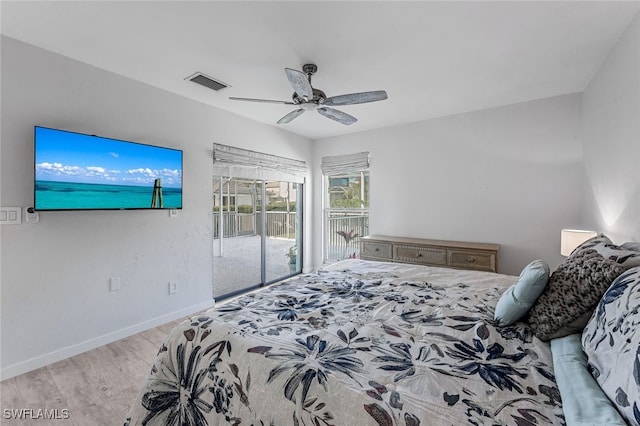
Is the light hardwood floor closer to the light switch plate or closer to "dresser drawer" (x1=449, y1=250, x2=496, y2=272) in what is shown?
the light switch plate

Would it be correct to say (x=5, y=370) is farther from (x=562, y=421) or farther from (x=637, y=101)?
(x=637, y=101)

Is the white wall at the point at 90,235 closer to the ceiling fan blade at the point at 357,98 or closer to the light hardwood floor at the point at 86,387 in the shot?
the light hardwood floor at the point at 86,387

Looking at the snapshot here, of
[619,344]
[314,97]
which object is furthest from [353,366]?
[314,97]

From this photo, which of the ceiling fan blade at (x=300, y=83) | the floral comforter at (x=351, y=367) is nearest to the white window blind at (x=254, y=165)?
the ceiling fan blade at (x=300, y=83)

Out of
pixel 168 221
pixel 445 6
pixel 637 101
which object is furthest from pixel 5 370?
pixel 637 101

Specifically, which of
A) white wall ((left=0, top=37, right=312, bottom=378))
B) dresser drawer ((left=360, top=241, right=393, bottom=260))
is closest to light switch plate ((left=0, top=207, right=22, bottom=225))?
white wall ((left=0, top=37, right=312, bottom=378))

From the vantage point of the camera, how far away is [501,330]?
51.4 inches

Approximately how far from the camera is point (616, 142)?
2135mm

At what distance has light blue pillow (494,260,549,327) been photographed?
1.32m

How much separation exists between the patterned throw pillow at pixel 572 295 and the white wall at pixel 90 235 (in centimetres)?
322

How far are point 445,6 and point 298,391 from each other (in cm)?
221

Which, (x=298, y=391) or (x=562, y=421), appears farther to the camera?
(x=298, y=391)

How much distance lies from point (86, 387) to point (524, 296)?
2.84 meters

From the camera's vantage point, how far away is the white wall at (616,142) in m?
1.84
